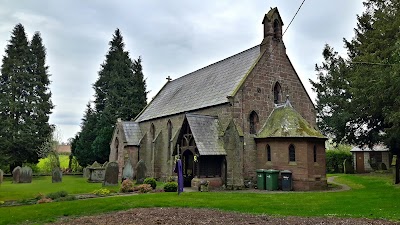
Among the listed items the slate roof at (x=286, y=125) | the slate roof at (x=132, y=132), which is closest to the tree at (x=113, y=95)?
the slate roof at (x=132, y=132)

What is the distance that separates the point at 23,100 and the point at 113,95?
13234 mm

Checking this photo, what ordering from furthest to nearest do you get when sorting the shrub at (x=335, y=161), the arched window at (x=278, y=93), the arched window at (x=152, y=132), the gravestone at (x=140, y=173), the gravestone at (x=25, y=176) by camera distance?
the shrub at (x=335, y=161)
the arched window at (x=152, y=132)
the gravestone at (x=25, y=176)
the arched window at (x=278, y=93)
the gravestone at (x=140, y=173)

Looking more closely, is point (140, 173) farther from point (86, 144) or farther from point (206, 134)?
point (86, 144)

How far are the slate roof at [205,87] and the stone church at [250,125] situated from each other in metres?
0.12

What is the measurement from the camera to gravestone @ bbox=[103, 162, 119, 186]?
2793cm

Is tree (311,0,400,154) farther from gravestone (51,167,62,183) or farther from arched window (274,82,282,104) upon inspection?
gravestone (51,167,62,183)

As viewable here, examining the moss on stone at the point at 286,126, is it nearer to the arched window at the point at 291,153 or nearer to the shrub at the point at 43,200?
the arched window at the point at 291,153

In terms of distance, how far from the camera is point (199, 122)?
25859 millimetres

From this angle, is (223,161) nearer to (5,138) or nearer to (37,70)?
(5,138)

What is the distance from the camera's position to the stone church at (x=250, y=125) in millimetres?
24359

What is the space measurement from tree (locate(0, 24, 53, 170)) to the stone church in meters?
22.7

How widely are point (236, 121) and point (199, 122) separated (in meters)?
2.87

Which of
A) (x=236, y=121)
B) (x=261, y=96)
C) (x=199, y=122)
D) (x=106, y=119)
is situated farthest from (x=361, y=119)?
(x=106, y=119)

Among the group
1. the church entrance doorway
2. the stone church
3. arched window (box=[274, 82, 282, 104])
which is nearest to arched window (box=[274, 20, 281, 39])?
the stone church
